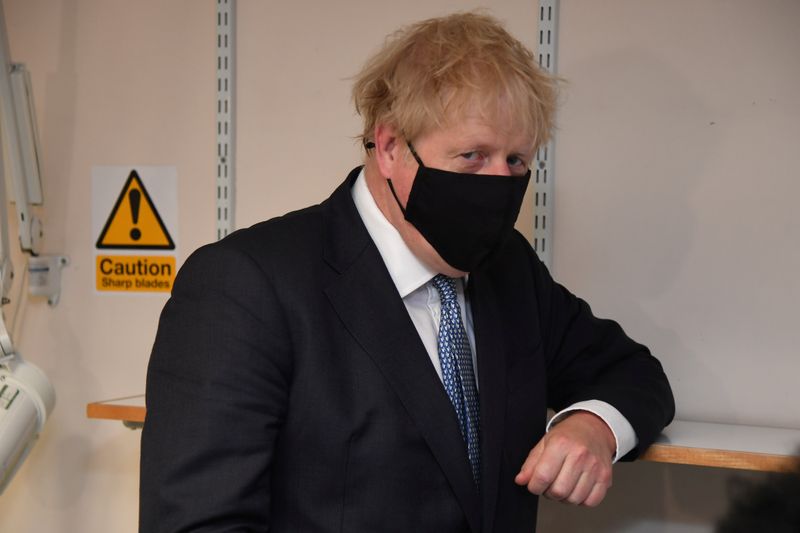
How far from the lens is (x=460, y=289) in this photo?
130cm

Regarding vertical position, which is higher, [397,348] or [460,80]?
[460,80]

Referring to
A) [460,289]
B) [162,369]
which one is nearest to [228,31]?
[460,289]

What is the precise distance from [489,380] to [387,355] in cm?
18

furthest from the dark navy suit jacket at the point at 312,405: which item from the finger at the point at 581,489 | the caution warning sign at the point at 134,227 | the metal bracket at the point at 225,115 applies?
the caution warning sign at the point at 134,227

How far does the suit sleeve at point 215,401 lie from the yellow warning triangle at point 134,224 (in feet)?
2.98

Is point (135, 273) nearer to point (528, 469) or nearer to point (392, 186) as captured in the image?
point (392, 186)

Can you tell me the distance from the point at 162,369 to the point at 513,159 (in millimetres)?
530

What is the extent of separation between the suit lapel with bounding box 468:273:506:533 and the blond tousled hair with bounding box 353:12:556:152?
26 cm

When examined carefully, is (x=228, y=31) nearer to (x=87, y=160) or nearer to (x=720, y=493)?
(x=87, y=160)

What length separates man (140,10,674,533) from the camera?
1014mm

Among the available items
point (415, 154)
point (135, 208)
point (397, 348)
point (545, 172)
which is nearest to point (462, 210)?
point (415, 154)

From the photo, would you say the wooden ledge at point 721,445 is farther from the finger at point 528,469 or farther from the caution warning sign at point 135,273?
the caution warning sign at point 135,273

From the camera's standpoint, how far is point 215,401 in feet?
3.28

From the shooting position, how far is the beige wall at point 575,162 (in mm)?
1602
